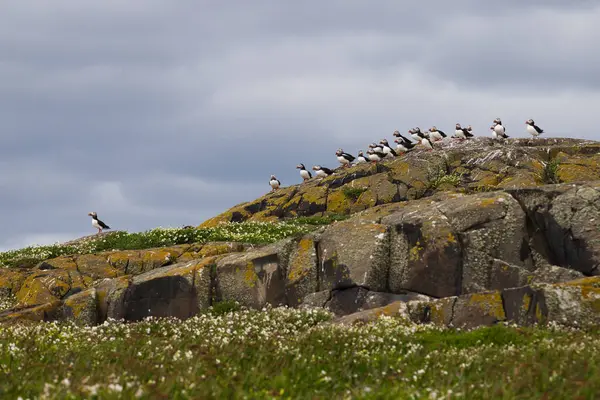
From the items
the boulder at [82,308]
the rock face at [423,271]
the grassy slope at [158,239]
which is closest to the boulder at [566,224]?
the rock face at [423,271]

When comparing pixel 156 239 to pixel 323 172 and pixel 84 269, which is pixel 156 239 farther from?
pixel 323 172

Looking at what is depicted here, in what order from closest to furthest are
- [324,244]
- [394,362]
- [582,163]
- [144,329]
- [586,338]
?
[394,362]
[586,338]
[144,329]
[324,244]
[582,163]

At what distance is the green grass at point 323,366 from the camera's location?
7359 millimetres

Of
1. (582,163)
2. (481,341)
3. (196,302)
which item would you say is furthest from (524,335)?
(582,163)

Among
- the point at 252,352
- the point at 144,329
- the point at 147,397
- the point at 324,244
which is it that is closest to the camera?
the point at 147,397

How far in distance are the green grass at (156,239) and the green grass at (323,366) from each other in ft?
60.6

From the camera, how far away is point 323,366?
10.1 metres

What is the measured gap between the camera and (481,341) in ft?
47.1

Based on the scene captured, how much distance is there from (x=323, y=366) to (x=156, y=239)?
2613 centimetres

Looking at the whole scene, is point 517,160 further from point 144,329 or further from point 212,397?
point 212,397

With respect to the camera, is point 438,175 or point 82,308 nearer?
point 82,308

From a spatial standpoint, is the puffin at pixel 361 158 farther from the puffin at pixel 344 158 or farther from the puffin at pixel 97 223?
the puffin at pixel 97 223

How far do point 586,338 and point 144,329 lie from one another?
10.3m

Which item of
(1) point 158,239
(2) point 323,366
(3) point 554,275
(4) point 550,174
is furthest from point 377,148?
(2) point 323,366
